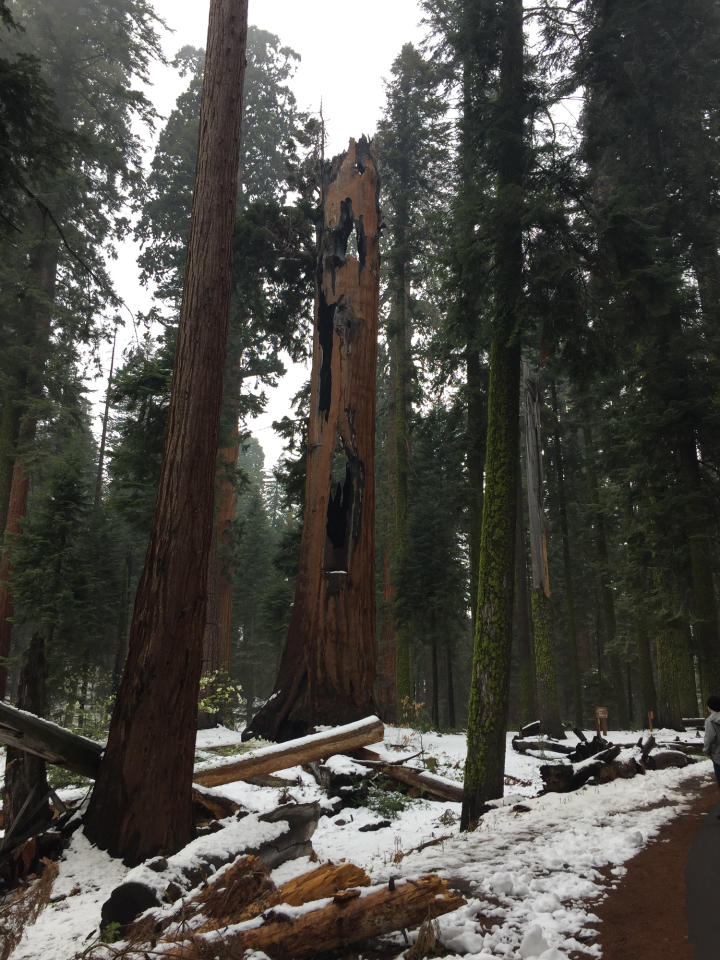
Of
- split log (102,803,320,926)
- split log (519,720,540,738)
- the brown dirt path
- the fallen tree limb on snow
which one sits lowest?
split log (519,720,540,738)

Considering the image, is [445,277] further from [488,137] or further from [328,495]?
[328,495]

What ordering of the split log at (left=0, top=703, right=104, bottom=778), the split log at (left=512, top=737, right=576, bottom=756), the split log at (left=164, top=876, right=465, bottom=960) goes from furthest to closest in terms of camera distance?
the split log at (left=512, top=737, right=576, bottom=756), the split log at (left=0, top=703, right=104, bottom=778), the split log at (left=164, top=876, right=465, bottom=960)

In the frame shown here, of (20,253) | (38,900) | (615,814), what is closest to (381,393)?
(20,253)

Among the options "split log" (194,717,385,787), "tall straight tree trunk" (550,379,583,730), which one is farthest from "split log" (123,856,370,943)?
"tall straight tree trunk" (550,379,583,730)

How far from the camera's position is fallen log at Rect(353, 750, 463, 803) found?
8141 millimetres

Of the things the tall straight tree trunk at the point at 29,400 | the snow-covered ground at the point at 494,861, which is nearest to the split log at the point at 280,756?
the snow-covered ground at the point at 494,861

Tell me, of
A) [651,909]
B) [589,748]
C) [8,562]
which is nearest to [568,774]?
[589,748]

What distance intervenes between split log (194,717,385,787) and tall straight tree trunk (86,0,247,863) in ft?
3.34

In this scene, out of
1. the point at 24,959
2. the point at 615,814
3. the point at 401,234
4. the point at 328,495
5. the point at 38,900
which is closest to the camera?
the point at 24,959

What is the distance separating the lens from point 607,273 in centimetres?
948

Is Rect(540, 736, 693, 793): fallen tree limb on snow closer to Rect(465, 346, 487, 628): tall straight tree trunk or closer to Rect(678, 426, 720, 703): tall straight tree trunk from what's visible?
Rect(678, 426, 720, 703): tall straight tree trunk

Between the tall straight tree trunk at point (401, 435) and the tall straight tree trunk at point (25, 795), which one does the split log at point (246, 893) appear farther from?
the tall straight tree trunk at point (401, 435)

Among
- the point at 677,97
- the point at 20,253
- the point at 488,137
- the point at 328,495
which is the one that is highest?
the point at 677,97

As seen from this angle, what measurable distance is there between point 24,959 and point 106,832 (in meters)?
1.56
